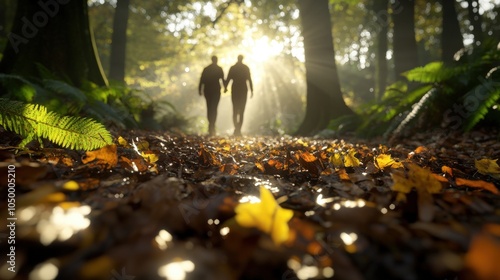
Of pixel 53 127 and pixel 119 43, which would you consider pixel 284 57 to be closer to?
pixel 119 43

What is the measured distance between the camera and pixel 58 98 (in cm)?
363

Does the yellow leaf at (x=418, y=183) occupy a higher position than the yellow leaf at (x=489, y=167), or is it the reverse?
the yellow leaf at (x=418, y=183)

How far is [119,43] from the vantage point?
12.9m

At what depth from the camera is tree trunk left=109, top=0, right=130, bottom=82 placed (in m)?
12.6

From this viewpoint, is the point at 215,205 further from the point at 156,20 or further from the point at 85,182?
the point at 156,20

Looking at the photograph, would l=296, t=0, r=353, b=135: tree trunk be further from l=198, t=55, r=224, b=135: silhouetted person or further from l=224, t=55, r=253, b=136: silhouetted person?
l=198, t=55, r=224, b=135: silhouetted person

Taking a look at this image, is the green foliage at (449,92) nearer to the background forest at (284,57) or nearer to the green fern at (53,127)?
the background forest at (284,57)

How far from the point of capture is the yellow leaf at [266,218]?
2.67ft

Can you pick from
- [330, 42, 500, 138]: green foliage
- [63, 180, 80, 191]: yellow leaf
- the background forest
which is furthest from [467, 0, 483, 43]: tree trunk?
[63, 180, 80, 191]: yellow leaf

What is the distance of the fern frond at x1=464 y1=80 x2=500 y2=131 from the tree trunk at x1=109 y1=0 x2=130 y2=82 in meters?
11.9

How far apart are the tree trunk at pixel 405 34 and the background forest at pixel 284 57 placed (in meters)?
0.03

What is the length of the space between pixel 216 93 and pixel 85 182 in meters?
7.04

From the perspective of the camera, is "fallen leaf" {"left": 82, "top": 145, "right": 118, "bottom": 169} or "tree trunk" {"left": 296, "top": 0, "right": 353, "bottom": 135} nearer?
"fallen leaf" {"left": 82, "top": 145, "right": 118, "bottom": 169}

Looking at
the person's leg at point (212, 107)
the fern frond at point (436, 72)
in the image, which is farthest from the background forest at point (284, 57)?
the person's leg at point (212, 107)
